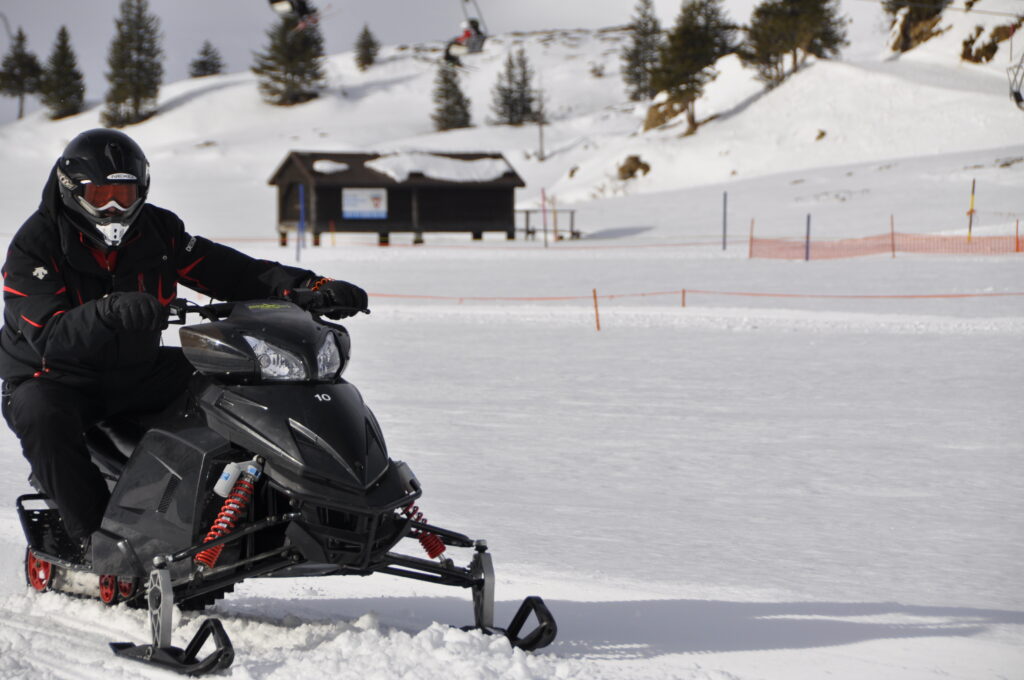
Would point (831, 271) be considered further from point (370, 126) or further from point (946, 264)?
point (370, 126)

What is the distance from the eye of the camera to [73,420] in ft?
10.7

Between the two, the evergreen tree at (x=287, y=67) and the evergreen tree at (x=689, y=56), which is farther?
the evergreen tree at (x=287, y=67)

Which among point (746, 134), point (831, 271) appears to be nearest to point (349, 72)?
point (746, 134)

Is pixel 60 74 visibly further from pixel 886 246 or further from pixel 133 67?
pixel 886 246

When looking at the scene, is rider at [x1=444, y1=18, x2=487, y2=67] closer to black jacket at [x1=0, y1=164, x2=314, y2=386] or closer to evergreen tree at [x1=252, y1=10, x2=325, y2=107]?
black jacket at [x1=0, y1=164, x2=314, y2=386]

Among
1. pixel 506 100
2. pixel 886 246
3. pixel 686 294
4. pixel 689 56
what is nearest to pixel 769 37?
pixel 689 56

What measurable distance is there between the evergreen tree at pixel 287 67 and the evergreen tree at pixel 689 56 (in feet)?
117

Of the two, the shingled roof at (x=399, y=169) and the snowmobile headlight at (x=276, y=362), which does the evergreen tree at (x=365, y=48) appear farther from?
the snowmobile headlight at (x=276, y=362)

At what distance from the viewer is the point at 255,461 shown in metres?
3.01

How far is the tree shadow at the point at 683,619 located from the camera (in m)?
3.43

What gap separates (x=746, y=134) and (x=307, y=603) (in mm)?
48150

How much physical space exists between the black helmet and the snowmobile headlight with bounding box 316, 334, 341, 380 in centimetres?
79

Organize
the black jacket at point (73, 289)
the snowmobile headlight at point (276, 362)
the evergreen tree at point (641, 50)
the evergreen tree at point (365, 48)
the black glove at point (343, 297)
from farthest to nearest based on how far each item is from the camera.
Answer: the evergreen tree at point (365, 48) < the evergreen tree at point (641, 50) < the black glove at point (343, 297) < the black jacket at point (73, 289) < the snowmobile headlight at point (276, 362)

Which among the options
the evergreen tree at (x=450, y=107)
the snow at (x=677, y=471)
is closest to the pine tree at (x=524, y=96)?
the evergreen tree at (x=450, y=107)
